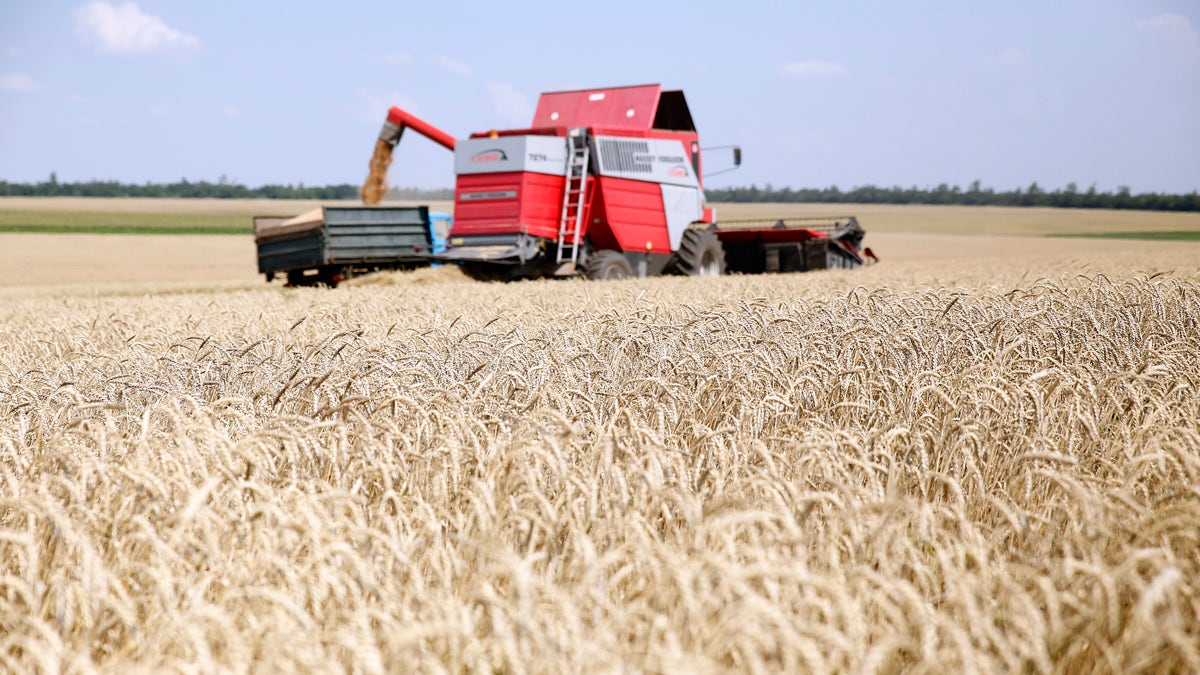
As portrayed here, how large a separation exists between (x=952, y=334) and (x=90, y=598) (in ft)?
17.1

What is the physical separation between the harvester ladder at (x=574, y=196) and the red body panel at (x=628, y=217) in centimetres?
30

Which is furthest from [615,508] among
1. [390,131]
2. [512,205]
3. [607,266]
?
[390,131]

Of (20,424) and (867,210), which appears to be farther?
(867,210)

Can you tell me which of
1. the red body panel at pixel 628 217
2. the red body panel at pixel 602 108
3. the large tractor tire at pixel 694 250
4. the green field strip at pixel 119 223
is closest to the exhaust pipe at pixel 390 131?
the red body panel at pixel 602 108

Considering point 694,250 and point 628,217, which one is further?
point 694,250

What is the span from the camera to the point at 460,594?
2.68 m

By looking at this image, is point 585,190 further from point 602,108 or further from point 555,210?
point 602,108

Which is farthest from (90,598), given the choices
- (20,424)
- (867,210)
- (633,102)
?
(867,210)

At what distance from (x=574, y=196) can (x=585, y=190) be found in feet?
0.78

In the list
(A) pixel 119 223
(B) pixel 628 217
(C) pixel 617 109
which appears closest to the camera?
(B) pixel 628 217

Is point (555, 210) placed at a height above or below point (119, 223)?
above

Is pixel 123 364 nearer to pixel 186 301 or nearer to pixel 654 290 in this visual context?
pixel 186 301

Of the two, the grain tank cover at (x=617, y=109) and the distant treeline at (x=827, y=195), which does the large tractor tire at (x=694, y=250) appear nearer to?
the grain tank cover at (x=617, y=109)

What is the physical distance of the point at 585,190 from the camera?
54.2 ft
